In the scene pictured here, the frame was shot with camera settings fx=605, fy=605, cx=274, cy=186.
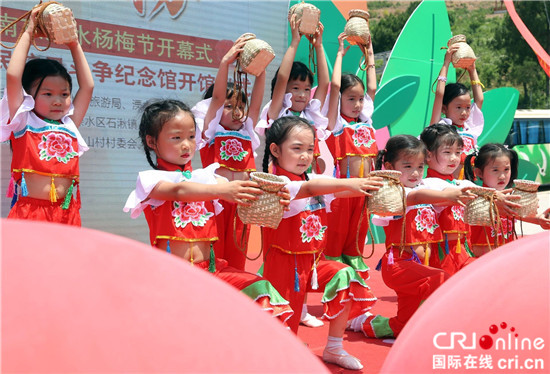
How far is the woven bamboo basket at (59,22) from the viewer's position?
126 inches

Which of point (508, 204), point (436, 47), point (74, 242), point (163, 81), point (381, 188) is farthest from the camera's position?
point (436, 47)

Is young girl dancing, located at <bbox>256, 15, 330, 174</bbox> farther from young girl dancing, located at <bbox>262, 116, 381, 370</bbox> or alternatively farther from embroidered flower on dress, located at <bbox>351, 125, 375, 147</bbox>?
young girl dancing, located at <bbox>262, 116, 381, 370</bbox>

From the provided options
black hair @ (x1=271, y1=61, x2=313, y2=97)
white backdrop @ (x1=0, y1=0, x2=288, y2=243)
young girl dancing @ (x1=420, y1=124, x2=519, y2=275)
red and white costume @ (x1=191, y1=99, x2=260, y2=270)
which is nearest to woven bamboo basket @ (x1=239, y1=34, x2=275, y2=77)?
red and white costume @ (x1=191, y1=99, x2=260, y2=270)

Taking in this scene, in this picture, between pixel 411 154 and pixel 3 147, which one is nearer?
pixel 411 154

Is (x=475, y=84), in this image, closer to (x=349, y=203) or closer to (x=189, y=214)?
(x=349, y=203)

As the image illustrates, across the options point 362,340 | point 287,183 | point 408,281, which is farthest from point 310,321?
point 287,183

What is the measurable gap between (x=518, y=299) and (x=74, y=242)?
1279 millimetres

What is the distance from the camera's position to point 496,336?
1.80 meters

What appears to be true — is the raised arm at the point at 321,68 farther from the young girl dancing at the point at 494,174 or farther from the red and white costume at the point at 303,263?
the red and white costume at the point at 303,263

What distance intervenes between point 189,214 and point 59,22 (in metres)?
1.30

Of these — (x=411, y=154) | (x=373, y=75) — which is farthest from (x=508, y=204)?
(x=373, y=75)

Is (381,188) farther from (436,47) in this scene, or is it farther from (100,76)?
(436,47)

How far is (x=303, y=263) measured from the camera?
10.3 feet

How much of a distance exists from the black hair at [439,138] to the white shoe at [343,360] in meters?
1.54
